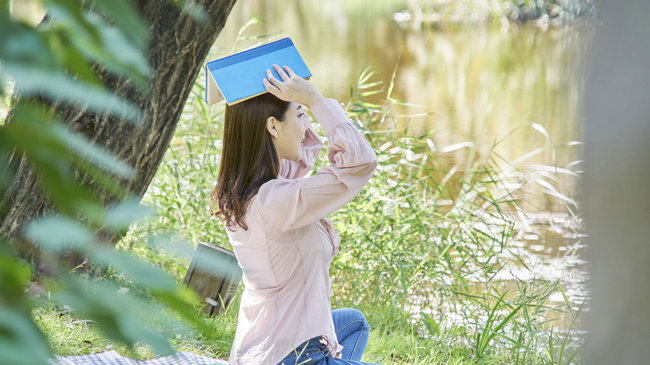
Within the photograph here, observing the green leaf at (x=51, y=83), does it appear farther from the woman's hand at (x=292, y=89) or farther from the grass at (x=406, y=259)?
the grass at (x=406, y=259)

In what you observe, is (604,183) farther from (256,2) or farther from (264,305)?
(256,2)

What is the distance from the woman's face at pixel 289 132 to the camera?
7.06 feet

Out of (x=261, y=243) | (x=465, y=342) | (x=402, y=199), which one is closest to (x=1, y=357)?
(x=261, y=243)

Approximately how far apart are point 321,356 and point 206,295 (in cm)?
128

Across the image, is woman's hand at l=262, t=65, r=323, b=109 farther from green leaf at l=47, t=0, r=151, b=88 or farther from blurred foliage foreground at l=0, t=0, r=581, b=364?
green leaf at l=47, t=0, r=151, b=88

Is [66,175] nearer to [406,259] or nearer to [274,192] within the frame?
[274,192]

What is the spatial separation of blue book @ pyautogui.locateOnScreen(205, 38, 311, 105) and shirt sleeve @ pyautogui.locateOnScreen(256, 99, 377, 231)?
6.3 inches

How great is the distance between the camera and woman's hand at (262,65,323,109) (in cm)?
204

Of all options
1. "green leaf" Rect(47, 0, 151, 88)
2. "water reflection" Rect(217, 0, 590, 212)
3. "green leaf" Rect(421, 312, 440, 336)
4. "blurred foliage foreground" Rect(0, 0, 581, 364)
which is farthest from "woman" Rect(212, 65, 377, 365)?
"water reflection" Rect(217, 0, 590, 212)

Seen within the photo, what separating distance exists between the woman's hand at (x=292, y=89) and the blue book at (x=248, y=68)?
0.03 metres

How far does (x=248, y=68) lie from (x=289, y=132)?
0.20 metres

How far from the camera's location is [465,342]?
11.0 ft

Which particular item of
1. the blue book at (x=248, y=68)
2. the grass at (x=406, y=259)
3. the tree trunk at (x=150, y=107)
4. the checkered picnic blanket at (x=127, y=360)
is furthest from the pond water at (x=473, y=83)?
the checkered picnic blanket at (x=127, y=360)

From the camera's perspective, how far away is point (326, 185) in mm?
1979
